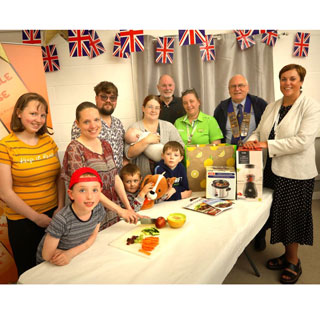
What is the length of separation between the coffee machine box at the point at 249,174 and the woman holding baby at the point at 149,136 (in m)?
0.41

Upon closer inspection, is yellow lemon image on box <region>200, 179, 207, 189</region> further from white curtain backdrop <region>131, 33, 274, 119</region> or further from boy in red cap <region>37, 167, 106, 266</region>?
boy in red cap <region>37, 167, 106, 266</region>

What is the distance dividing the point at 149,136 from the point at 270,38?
91cm

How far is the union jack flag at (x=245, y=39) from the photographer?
1540 millimetres

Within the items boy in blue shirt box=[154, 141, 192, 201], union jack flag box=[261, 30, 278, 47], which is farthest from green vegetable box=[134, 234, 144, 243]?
union jack flag box=[261, 30, 278, 47]

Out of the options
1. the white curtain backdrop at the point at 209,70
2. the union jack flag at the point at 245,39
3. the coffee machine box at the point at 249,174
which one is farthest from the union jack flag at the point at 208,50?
the coffee machine box at the point at 249,174

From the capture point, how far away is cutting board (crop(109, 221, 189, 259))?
0.91m

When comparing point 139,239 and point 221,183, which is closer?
point 139,239

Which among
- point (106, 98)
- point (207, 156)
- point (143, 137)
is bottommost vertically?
point (207, 156)


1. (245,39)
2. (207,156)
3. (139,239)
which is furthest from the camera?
(245,39)

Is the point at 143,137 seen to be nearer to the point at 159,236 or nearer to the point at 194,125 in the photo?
the point at 194,125

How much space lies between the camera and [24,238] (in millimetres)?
1132

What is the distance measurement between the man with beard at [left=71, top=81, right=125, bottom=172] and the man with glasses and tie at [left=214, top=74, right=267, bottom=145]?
72cm

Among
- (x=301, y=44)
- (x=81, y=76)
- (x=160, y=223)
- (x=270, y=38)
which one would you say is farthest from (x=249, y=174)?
(x=81, y=76)
